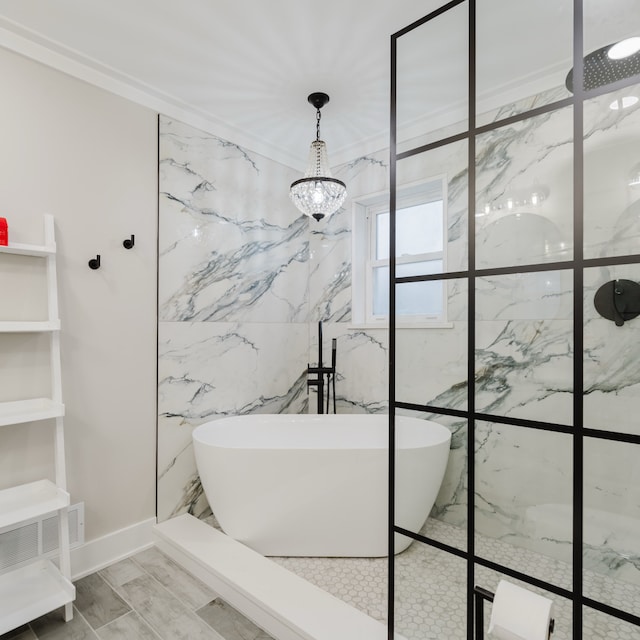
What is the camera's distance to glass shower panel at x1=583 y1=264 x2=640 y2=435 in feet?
3.02

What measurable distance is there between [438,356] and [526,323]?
304 millimetres

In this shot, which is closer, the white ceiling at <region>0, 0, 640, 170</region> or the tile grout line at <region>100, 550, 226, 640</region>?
the white ceiling at <region>0, 0, 640, 170</region>

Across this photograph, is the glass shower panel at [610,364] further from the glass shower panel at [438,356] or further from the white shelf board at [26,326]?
the white shelf board at [26,326]

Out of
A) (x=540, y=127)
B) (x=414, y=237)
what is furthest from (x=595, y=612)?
(x=540, y=127)

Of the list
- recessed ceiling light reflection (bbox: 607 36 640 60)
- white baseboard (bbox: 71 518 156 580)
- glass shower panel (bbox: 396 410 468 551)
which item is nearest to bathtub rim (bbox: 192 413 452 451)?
white baseboard (bbox: 71 518 156 580)

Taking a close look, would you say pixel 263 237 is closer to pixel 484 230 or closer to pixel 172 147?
pixel 172 147

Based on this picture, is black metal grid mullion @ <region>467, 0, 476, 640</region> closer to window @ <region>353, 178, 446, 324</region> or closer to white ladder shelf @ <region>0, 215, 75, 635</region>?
window @ <region>353, 178, 446, 324</region>

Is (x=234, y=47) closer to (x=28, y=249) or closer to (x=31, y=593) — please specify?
(x=28, y=249)

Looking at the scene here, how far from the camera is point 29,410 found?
5.75 ft

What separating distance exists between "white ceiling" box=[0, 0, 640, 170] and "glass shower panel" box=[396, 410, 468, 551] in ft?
3.41

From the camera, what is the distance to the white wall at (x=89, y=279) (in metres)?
1.83

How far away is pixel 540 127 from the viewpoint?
109 centimetres

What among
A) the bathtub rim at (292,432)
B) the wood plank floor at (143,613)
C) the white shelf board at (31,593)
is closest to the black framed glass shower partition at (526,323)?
the wood plank floor at (143,613)

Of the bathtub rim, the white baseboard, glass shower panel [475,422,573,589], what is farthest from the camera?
the bathtub rim
